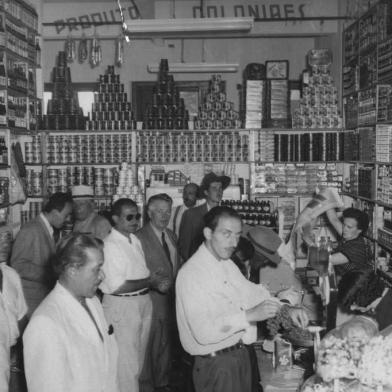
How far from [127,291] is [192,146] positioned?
4.54m

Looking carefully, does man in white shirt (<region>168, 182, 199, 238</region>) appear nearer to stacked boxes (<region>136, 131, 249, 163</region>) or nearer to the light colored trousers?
stacked boxes (<region>136, 131, 249, 163</region>)

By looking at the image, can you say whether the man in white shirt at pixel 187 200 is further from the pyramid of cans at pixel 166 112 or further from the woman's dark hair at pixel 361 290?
the woman's dark hair at pixel 361 290

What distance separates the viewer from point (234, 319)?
10.5 feet

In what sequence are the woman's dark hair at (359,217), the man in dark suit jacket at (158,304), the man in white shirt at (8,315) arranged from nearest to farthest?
the man in white shirt at (8,315), the man in dark suit jacket at (158,304), the woman's dark hair at (359,217)

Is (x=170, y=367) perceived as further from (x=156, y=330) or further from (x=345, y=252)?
(x=345, y=252)

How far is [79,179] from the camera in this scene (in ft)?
29.9

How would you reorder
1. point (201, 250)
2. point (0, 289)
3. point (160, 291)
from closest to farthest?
point (201, 250), point (0, 289), point (160, 291)

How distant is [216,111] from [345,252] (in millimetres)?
4049

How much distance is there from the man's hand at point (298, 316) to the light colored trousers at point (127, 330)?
1890 mm

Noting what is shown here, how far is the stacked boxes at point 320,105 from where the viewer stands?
9031 millimetres

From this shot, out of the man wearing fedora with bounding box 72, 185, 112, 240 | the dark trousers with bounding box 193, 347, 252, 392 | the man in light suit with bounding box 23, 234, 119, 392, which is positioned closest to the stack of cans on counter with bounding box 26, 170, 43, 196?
the man wearing fedora with bounding box 72, 185, 112, 240

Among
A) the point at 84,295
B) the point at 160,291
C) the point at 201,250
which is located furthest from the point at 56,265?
the point at 160,291

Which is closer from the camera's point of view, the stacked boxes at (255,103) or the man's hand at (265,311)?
the man's hand at (265,311)

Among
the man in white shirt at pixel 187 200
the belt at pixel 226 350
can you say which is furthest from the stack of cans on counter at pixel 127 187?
the belt at pixel 226 350
